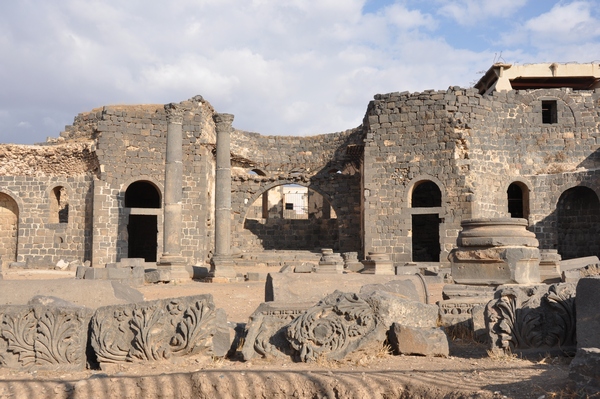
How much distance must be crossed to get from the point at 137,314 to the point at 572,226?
63.0 ft

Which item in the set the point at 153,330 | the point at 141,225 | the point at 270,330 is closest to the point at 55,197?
the point at 141,225

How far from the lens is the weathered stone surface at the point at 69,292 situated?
740cm

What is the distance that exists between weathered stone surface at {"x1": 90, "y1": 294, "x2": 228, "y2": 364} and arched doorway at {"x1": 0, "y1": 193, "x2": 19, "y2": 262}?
17.6 metres

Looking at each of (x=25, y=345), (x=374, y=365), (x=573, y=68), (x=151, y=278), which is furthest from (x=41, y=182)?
(x=573, y=68)

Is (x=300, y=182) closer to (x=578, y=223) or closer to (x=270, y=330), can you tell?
(x=578, y=223)

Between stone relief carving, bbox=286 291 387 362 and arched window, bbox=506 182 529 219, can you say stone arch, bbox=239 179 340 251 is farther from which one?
stone relief carving, bbox=286 291 387 362

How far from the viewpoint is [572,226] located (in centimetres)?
2105

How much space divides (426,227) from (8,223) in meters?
16.5

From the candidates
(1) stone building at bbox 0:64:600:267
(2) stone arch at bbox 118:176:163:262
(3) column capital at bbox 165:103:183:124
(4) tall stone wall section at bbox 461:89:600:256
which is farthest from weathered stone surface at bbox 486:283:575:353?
(2) stone arch at bbox 118:176:163:262

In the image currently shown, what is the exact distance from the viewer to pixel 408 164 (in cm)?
2014

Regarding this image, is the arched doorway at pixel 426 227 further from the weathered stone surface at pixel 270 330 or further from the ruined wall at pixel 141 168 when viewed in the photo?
the weathered stone surface at pixel 270 330

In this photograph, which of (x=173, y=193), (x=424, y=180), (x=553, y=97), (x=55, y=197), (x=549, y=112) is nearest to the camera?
(x=173, y=193)

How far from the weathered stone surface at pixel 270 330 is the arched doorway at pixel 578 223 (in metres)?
16.9

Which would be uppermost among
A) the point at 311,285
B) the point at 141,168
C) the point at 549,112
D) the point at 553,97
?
the point at 553,97
